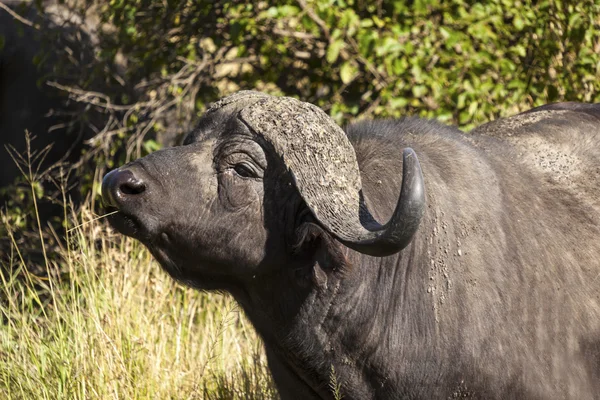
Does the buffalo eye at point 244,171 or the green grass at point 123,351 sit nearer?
the buffalo eye at point 244,171

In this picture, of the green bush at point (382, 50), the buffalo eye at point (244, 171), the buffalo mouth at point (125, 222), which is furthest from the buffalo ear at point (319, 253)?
the green bush at point (382, 50)

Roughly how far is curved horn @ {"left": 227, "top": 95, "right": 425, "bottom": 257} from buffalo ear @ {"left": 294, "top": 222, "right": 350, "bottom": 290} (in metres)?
0.14

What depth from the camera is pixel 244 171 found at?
11.8 feet

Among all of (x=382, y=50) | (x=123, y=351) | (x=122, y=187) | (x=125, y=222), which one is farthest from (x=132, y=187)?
(x=382, y=50)

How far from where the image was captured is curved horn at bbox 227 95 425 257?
330 cm

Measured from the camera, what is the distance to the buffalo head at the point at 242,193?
11.3ft

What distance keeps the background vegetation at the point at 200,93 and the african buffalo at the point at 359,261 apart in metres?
0.96

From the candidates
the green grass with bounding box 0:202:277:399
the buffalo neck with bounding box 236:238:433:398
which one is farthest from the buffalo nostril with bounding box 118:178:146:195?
the green grass with bounding box 0:202:277:399

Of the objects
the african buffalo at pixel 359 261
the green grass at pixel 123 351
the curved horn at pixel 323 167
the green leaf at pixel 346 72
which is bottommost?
the green grass at pixel 123 351

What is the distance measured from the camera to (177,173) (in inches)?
140

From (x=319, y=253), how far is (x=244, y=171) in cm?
43

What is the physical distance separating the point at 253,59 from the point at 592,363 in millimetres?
4351

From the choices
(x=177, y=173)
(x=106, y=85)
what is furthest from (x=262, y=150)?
(x=106, y=85)

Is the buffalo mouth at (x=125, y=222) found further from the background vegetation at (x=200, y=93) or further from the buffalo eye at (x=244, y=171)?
the background vegetation at (x=200, y=93)
